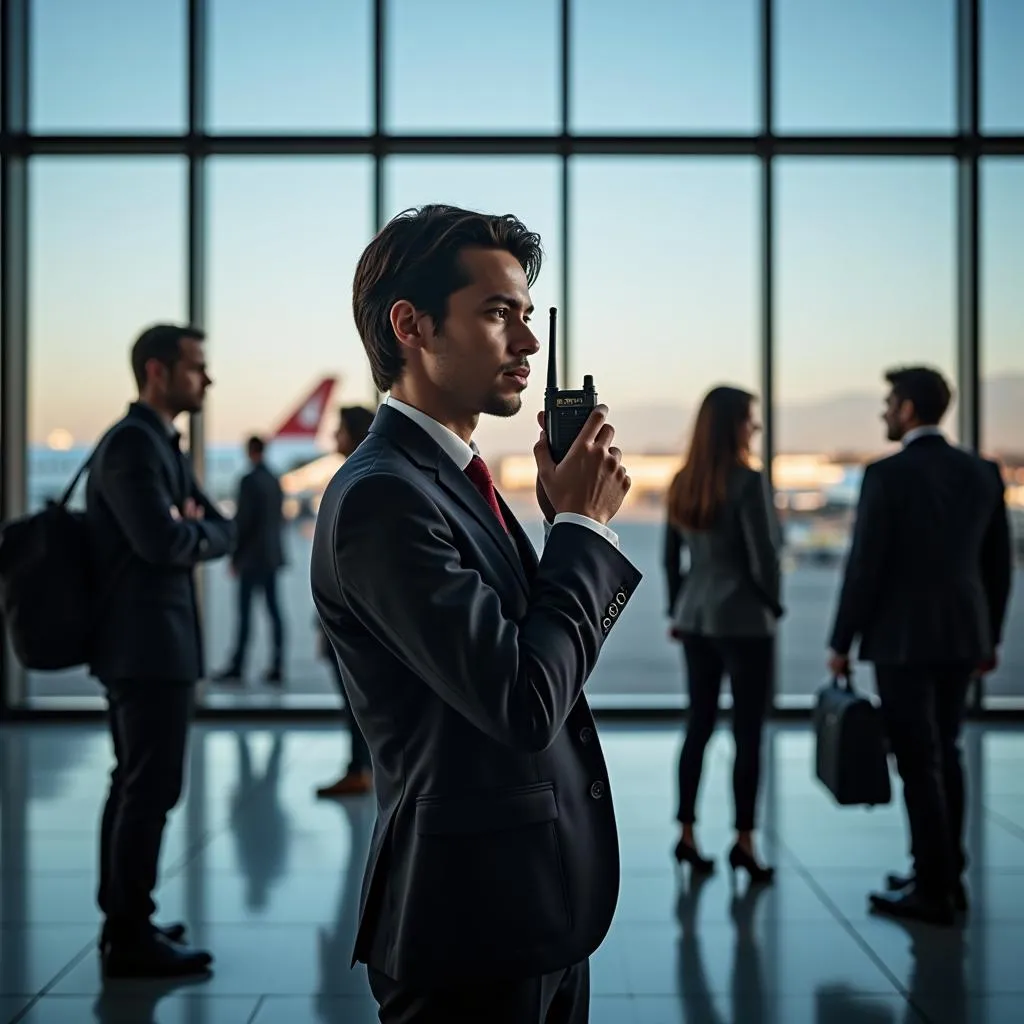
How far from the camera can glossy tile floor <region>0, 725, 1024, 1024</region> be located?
2961 mm

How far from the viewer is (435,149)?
6812 mm

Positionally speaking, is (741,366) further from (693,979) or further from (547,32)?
(693,979)

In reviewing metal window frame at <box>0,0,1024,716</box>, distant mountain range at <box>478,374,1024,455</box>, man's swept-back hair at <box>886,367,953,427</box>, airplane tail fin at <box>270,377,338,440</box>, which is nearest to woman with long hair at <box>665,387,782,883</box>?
man's swept-back hair at <box>886,367,953,427</box>

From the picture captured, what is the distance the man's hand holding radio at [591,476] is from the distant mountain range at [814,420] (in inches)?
157

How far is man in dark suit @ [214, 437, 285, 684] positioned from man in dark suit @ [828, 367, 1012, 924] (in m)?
5.24

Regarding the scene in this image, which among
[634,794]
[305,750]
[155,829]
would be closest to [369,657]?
[155,829]

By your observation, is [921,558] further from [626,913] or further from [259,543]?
[259,543]

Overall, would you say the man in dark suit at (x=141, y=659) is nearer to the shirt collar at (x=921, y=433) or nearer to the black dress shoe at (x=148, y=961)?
the black dress shoe at (x=148, y=961)

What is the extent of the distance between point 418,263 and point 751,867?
10.1 ft

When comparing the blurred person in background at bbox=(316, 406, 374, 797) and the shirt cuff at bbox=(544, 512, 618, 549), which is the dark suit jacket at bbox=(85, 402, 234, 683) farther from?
the shirt cuff at bbox=(544, 512, 618, 549)

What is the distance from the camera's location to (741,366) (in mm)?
8547

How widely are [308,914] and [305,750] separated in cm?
253

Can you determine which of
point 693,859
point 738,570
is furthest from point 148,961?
point 738,570

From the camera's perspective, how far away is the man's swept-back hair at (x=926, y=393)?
3.69 meters
